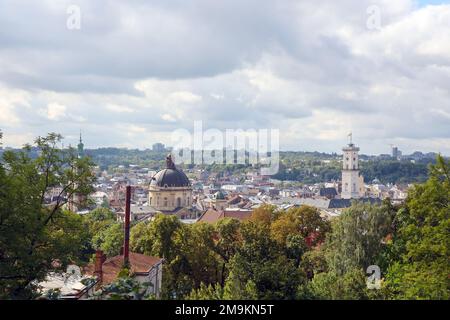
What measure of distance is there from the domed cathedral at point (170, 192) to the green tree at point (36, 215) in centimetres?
7166

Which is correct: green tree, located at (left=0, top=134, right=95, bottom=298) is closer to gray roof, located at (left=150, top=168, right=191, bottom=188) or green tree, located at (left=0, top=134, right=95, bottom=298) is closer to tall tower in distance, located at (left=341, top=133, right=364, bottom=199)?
gray roof, located at (left=150, top=168, right=191, bottom=188)

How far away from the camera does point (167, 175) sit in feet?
304

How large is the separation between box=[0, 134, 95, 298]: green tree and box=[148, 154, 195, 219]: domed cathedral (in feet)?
235

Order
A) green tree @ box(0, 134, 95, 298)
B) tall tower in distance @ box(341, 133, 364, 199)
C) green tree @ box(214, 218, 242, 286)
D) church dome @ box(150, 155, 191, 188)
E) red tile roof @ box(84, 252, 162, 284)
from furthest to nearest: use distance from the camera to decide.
→ tall tower in distance @ box(341, 133, 364, 199) < church dome @ box(150, 155, 191, 188) < green tree @ box(214, 218, 242, 286) < red tile roof @ box(84, 252, 162, 284) < green tree @ box(0, 134, 95, 298)

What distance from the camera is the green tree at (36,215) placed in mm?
17484

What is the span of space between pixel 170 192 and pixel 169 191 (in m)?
0.22

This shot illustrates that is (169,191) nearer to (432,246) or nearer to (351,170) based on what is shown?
(351,170)

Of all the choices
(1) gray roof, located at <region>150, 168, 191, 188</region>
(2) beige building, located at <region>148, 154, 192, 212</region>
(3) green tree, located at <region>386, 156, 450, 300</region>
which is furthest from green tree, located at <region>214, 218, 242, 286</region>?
(2) beige building, located at <region>148, 154, 192, 212</region>

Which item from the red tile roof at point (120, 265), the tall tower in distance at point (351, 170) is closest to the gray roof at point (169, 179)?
the tall tower in distance at point (351, 170)

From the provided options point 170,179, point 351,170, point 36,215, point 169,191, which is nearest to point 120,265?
point 36,215

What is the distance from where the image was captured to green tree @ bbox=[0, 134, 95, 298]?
57.4ft

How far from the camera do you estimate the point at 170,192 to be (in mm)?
93188
